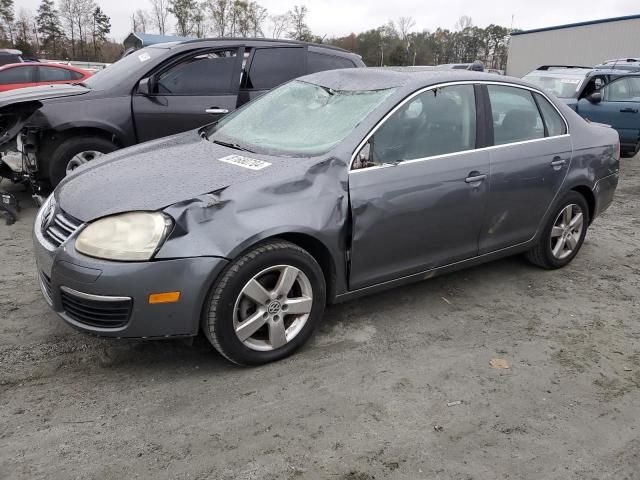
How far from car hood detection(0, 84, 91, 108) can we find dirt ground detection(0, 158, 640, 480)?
2326 millimetres

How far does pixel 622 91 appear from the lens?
10344mm

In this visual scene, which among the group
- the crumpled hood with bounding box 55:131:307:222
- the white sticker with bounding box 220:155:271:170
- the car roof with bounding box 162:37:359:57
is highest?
the car roof with bounding box 162:37:359:57

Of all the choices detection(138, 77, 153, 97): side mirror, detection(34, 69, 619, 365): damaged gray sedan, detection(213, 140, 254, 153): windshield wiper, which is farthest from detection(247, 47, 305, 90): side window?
detection(213, 140, 254, 153): windshield wiper

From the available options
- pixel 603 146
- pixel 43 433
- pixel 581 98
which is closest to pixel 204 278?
pixel 43 433

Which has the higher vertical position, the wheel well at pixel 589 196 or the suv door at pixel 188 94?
the suv door at pixel 188 94

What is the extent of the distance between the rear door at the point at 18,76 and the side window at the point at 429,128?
12.1 meters

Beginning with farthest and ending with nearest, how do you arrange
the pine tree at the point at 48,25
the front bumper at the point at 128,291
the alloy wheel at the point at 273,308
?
1. the pine tree at the point at 48,25
2. the alloy wheel at the point at 273,308
3. the front bumper at the point at 128,291

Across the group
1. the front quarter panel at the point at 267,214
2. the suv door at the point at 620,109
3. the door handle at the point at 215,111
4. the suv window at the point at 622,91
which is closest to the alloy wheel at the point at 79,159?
the door handle at the point at 215,111

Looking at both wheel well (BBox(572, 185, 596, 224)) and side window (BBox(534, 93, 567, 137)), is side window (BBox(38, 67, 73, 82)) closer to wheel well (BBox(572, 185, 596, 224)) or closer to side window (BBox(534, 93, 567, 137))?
side window (BBox(534, 93, 567, 137))

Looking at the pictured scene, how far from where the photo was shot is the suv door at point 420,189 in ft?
10.8

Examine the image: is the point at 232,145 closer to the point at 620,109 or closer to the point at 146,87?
the point at 146,87

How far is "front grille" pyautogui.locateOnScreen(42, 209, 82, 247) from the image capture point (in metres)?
2.87

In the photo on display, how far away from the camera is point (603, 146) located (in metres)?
4.72

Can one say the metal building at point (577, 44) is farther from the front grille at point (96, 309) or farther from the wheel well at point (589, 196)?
the front grille at point (96, 309)
